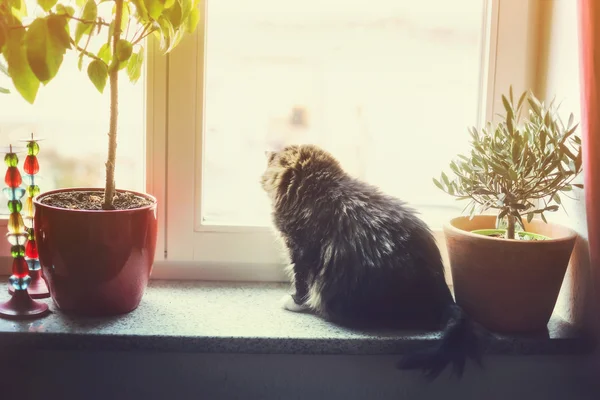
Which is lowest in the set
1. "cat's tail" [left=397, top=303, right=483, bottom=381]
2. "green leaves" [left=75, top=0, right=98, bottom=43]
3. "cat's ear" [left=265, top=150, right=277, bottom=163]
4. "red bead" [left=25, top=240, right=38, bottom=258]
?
"cat's tail" [left=397, top=303, right=483, bottom=381]

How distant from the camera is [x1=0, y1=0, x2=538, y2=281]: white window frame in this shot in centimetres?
135

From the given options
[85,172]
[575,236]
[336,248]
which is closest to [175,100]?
[85,172]

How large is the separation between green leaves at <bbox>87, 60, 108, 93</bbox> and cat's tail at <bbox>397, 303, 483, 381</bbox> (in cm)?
71

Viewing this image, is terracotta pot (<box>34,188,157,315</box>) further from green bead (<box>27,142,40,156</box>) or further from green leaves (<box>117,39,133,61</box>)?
green leaves (<box>117,39,133,61</box>)

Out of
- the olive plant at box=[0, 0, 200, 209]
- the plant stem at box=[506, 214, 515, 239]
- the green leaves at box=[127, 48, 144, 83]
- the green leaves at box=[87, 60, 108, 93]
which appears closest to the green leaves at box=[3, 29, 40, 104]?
the olive plant at box=[0, 0, 200, 209]

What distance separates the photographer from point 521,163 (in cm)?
110

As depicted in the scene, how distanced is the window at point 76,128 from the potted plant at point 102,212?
149 millimetres

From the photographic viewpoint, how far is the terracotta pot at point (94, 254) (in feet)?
3.70

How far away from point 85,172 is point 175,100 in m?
0.26

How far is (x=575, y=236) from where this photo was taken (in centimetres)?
115

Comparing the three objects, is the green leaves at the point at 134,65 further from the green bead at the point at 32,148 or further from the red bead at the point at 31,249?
the red bead at the point at 31,249

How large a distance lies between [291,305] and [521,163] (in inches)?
20.8

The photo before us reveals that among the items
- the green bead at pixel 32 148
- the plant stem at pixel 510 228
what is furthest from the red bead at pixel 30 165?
the plant stem at pixel 510 228

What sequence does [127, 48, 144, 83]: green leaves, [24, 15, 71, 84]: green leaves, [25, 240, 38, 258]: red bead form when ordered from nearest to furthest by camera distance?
[24, 15, 71, 84]: green leaves < [127, 48, 144, 83]: green leaves < [25, 240, 38, 258]: red bead
